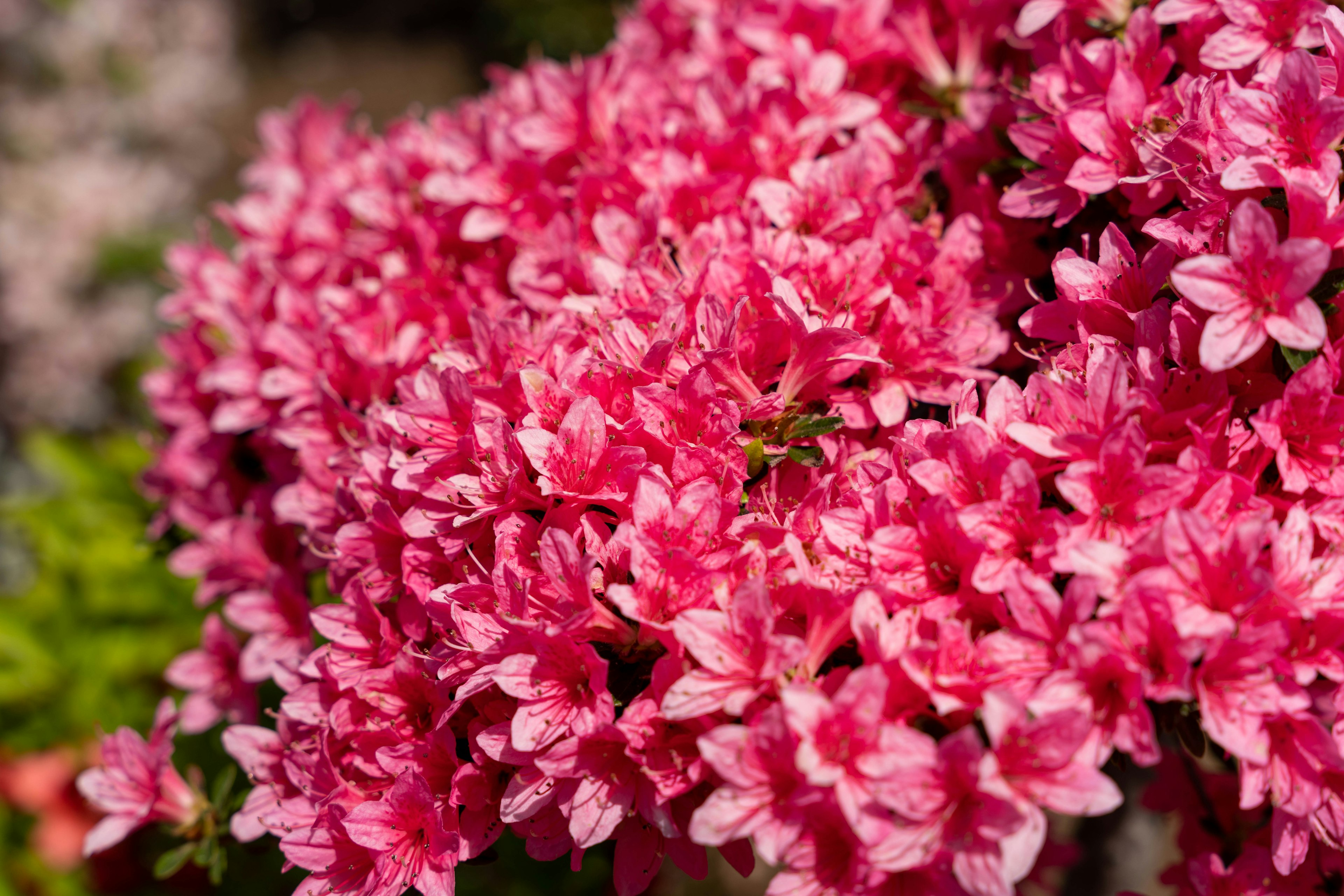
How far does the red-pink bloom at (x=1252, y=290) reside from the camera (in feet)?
4.22

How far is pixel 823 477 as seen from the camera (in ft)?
5.11

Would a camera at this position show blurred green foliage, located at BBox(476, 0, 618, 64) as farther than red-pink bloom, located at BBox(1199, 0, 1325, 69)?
Yes

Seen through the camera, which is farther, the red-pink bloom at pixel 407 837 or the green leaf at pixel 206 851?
the green leaf at pixel 206 851

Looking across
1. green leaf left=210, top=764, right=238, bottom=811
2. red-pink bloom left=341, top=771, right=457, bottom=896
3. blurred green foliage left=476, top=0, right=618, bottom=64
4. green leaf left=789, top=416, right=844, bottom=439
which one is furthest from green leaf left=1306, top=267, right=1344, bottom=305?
blurred green foliage left=476, top=0, right=618, bottom=64

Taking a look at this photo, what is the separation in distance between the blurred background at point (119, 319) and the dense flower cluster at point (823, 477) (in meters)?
0.55

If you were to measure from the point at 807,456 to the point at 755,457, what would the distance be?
100mm

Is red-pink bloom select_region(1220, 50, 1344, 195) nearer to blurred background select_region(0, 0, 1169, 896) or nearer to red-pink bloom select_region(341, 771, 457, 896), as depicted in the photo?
Result: red-pink bloom select_region(341, 771, 457, 896)

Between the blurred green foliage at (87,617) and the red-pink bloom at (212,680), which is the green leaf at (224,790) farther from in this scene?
the blurred green foliage at (87,617)

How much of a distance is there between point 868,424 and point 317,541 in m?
1.13

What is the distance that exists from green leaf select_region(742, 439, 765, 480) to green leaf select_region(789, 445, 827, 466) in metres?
0.05

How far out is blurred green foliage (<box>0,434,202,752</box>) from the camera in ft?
10.6

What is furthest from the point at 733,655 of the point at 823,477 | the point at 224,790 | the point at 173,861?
the point at 173,861

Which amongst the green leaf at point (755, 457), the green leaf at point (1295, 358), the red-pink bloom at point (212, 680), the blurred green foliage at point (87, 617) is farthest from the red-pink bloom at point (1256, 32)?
the blurred green foliage at point (87, 617)

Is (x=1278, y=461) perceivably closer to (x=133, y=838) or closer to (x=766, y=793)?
(x=766, y=793)
